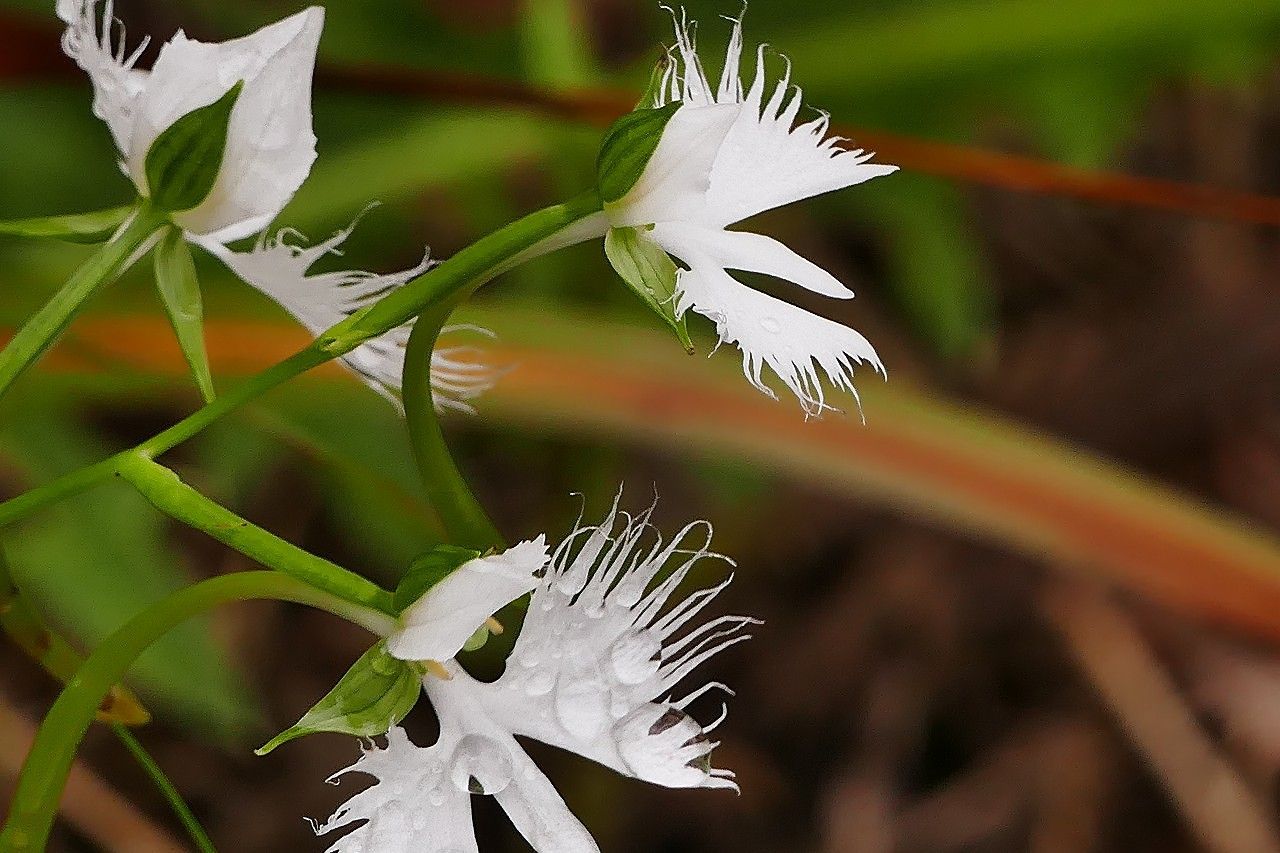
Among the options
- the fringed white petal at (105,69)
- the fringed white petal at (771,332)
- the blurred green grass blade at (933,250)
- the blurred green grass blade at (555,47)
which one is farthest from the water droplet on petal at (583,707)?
the blurred green grass blade at (933,250)

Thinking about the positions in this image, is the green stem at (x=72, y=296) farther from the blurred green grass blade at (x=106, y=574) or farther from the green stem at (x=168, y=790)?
the blurred green grass blade at (x=106, y=574)

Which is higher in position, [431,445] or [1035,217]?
[1035,217]

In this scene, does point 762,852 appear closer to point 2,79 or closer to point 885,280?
point 885,280

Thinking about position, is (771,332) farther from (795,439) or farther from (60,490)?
(795,439)

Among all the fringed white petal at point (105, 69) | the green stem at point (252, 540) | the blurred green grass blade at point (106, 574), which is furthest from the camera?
the blurred green grass blade at point (106, 574)

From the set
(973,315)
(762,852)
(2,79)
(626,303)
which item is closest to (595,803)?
(762,852)

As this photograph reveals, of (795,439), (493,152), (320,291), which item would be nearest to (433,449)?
(320,291)
